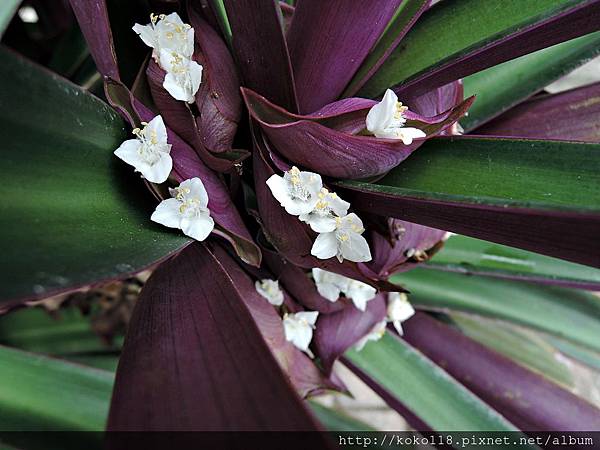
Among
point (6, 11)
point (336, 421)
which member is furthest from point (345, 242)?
point (336, 421)

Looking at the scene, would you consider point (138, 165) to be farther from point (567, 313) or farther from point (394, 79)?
point (567, 313)

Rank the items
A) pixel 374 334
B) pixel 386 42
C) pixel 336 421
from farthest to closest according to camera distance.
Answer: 1. pixel 336 421
2. pixel 374 334
3. pixel 386 42

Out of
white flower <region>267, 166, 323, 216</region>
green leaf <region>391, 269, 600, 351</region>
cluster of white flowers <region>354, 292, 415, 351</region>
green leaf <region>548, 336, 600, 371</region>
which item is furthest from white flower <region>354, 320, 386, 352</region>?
green leaf <region>548, 336, 600, 371</region>

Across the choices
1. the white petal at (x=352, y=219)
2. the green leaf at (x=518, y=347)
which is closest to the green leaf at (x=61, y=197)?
the white petal at (x=352, y=219)

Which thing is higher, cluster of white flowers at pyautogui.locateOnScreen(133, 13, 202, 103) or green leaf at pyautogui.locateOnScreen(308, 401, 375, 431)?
cluster of white flowers at pyautogui.locateOnScreen(133, 13, 202, 103)

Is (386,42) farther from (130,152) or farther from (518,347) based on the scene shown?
(518,347)

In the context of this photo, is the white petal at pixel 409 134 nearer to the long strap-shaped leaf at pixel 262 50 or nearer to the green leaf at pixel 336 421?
the long strap-shaped leaf at pixel 262 50

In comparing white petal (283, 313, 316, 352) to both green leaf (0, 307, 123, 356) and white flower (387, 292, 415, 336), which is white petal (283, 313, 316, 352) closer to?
white flower (387, 292, 415, 336)
